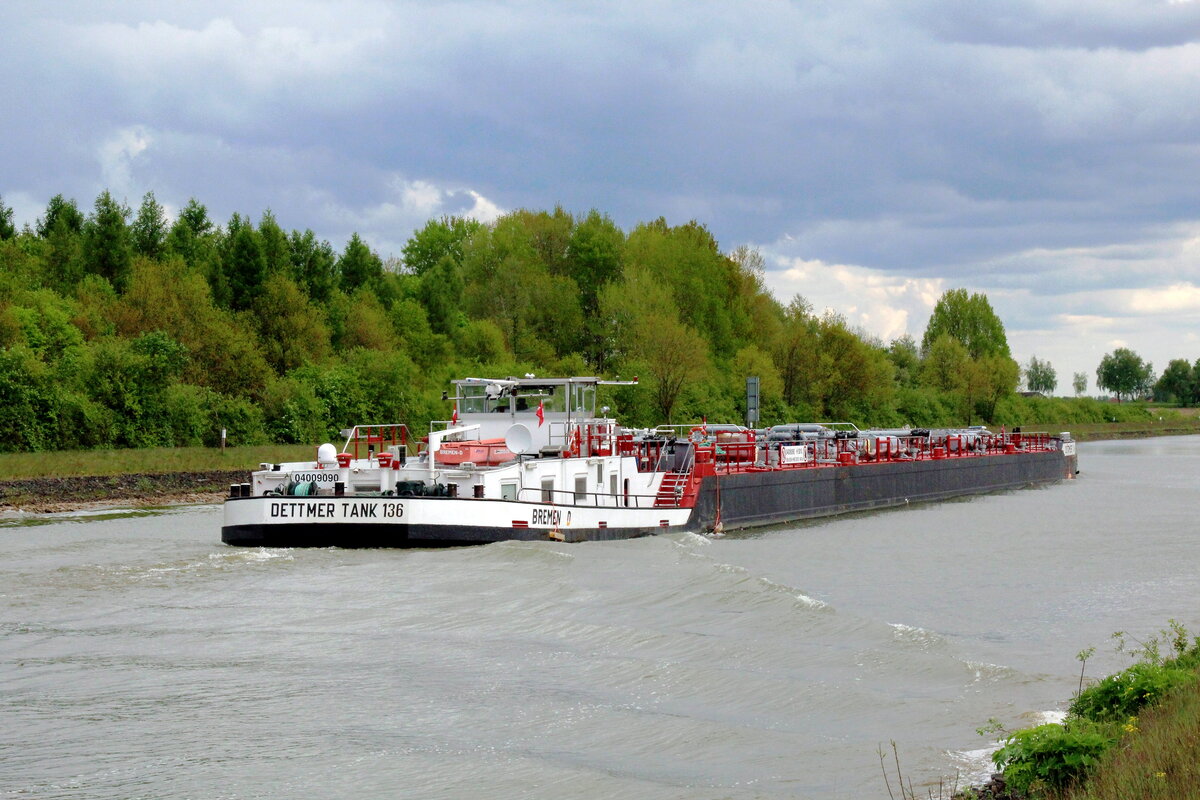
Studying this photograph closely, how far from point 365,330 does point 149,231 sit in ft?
55.2

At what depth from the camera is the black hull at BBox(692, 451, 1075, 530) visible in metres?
38.3

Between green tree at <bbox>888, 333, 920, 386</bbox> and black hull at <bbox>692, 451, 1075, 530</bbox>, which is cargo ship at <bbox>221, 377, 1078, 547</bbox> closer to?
black hull at <bbox>692, 451, 1075, 530</bbox>

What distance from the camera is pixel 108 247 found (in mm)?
76188

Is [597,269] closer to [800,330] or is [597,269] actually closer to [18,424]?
[800,330]

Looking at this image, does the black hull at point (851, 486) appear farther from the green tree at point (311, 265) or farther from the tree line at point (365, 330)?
the green tree at point (311, 265)

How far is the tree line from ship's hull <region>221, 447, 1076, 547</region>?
2207 centimetres

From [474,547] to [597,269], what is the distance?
65566mm

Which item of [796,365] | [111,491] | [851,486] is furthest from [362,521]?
[796,365]

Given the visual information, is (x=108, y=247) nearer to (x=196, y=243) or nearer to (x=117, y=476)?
(x=196, y=243)

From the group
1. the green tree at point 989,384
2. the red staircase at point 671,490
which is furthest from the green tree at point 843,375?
the red staircase at point 671,490

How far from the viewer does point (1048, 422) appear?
137 metres

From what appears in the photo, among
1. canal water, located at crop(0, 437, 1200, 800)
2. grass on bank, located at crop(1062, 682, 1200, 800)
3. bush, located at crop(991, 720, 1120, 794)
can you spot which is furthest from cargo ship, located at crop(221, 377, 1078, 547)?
grass on bank, located at crop(1062, 682, 1200, 800)

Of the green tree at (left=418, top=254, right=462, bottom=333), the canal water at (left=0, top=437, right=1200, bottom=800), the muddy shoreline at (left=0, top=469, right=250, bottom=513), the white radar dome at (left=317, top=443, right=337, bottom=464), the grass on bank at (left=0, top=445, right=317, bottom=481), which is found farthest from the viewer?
the green tree at (left=418, top=254, right=462, bottom=333)

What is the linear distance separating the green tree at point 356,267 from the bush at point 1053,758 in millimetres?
82418
